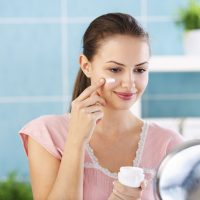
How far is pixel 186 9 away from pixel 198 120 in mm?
462

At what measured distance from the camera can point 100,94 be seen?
127 centimetres

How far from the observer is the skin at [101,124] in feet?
3.80

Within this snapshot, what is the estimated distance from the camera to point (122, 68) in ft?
4.00

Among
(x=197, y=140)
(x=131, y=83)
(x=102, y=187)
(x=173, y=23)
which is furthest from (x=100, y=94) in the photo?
(x=173, y=23)

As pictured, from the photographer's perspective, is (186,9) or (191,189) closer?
(191,189)

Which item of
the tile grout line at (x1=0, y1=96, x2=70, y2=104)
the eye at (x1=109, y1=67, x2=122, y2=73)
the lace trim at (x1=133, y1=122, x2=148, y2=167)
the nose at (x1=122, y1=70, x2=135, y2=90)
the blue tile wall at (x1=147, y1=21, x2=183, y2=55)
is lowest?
the tile grout line at (x1=0, y1=96, x2=70, y2=104)

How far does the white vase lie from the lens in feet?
7.01

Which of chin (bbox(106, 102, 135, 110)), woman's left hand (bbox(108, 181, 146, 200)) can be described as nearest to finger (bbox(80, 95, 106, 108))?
chin (bbox(106, 102, 135, 110))

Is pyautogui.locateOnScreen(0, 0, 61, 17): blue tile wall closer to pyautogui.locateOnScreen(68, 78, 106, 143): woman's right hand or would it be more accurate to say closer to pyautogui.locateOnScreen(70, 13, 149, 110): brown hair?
pyautogui.locateOnScreen(70, 13, 149, 110): brown hair

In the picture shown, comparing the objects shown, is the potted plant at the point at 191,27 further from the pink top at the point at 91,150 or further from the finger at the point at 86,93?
the finger at the point at 86,93

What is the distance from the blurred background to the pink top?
90cm

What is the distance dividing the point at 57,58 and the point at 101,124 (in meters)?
1.00

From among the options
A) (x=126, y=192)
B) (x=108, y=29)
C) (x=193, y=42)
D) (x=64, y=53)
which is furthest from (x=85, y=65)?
(x=64, y=53)

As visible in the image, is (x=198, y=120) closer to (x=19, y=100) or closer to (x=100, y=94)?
(x=19, y=100)
